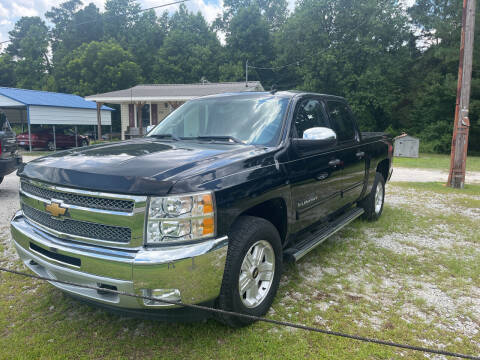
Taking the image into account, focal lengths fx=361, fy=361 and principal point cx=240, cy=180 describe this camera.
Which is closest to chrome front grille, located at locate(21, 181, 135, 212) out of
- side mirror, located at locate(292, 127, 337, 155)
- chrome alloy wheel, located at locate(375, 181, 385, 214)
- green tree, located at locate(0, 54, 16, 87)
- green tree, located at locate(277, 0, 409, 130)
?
side mirror, located at locate(292, 127, 337, 155)

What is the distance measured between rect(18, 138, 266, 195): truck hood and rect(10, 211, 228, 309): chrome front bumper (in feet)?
1.31

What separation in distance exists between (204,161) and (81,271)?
3.63 feet

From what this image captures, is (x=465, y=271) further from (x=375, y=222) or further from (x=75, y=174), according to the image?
(x=75, y=174)

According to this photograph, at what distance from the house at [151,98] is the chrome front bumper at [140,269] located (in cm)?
1829

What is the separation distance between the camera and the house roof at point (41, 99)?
2050 cm

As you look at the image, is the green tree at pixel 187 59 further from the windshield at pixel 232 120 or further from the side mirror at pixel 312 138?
the side mirror at pixel 312 138

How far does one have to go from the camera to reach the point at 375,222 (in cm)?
597

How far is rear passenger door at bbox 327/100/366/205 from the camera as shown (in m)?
4.38

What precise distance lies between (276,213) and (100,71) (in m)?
42.1

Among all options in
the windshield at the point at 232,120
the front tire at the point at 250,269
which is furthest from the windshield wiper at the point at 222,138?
the front tire at the point at 250,269

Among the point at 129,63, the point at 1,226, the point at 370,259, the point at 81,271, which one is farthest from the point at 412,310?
the point at 129,63

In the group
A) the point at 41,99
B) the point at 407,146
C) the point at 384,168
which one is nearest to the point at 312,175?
the point at 384,168

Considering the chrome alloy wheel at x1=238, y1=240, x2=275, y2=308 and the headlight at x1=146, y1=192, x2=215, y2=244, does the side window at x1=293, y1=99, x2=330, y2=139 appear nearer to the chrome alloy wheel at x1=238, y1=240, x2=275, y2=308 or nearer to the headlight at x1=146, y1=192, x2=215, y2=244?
the chrome alloy wheel at x1=238, y1=240, x2=275, y2=308

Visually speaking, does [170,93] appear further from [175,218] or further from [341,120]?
[175,218]
